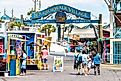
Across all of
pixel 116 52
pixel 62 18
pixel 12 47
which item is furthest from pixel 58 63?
pixel 62 18

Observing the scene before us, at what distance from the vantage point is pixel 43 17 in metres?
51.7

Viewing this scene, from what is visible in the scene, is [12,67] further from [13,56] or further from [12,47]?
[12,47]

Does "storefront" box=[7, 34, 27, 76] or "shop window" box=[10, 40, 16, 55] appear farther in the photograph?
"shop window" box=[10, 40, 16, 55]

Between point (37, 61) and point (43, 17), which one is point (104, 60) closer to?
point (43, 17)

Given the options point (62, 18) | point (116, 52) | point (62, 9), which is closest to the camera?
point (116, 52)

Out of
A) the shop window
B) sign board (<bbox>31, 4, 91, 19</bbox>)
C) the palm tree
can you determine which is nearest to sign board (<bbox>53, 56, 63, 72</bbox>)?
the shop window

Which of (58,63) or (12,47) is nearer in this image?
(12,47)

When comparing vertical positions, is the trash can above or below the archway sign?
below

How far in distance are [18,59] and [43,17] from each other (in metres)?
23.1

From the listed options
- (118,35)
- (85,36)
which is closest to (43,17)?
(118,35)

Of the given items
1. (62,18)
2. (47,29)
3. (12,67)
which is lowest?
(12,67)

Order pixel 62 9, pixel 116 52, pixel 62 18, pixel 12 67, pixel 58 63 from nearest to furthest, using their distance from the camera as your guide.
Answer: pixel 12 67 → pixel 58 63 → pixel 116 52 → pixel 62 9 → pixel 62 18

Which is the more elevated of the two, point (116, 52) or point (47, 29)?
point (47, 29)

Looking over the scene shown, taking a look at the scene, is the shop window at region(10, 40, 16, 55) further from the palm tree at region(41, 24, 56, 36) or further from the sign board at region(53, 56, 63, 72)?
the palm tree at region(41, 24, 56, 36)
